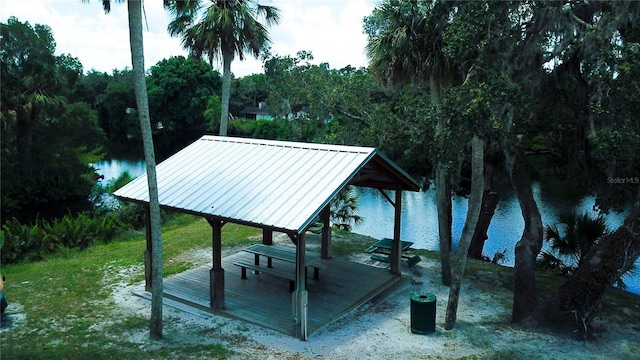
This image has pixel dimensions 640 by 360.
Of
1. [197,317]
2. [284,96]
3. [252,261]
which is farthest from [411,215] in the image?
[197,317]

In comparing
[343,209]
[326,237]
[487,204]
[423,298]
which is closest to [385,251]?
[326,237]

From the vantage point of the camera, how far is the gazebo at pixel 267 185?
29.3 feet

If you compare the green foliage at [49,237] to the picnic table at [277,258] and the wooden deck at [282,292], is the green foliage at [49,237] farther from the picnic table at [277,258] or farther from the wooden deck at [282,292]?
the picnic table at [277,258]

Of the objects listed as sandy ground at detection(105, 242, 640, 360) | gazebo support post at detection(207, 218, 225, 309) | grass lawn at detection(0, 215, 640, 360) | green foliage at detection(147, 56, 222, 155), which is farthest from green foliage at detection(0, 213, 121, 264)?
green foliage at detection(147, 56, 222, 155)

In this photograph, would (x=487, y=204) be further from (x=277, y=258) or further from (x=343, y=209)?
(x=277, y=258)

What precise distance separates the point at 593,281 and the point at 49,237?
14.6 metres

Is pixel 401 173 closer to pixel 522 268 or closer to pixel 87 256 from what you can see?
pixel 522 268

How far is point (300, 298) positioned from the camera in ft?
29.7

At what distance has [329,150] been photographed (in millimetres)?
10711

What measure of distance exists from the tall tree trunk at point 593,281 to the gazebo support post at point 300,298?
4.46m

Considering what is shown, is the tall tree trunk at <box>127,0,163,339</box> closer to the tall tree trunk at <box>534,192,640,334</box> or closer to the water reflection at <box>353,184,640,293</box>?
the tall tree trunk at <box>534,192,640,334</box>

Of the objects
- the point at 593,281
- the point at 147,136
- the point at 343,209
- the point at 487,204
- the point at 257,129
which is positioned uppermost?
the point at 257,129

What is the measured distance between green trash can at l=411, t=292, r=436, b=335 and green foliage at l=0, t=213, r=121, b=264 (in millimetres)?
11037

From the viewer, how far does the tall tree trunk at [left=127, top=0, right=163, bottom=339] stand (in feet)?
26.8
